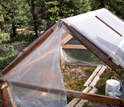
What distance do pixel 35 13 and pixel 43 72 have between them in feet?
26.3

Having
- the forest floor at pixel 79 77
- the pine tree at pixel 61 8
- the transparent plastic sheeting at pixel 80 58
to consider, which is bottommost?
the forest floor at pixel 79 77

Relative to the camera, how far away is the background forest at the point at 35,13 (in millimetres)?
7723

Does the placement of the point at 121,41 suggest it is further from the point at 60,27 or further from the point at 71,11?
the point at 71,11

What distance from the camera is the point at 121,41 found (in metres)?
3.11

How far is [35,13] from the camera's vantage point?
9836mm

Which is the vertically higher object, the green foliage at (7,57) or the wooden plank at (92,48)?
the wooden plank at (92,48)

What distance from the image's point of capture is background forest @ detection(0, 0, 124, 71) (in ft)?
25.3

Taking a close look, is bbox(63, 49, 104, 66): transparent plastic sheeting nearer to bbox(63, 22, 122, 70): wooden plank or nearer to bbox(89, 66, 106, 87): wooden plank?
bbox(89, 66, 106, 87): wooden plank

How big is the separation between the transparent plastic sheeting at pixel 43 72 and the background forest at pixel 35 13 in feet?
11.9

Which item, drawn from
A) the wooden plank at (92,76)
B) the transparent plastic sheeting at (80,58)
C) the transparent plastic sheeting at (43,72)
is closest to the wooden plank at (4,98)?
the transparent plastic sheeting at (43,72)

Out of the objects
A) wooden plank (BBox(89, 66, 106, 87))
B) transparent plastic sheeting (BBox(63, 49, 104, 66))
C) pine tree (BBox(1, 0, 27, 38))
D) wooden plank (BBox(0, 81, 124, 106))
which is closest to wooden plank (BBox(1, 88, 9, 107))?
wooden plank (BBox(0, 81, 124, 106))

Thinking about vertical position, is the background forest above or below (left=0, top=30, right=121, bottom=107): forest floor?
above

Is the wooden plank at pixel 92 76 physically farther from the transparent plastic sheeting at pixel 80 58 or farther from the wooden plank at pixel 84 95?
the wooden plank at pixel 84 95

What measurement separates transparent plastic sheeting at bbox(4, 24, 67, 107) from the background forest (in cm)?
364
